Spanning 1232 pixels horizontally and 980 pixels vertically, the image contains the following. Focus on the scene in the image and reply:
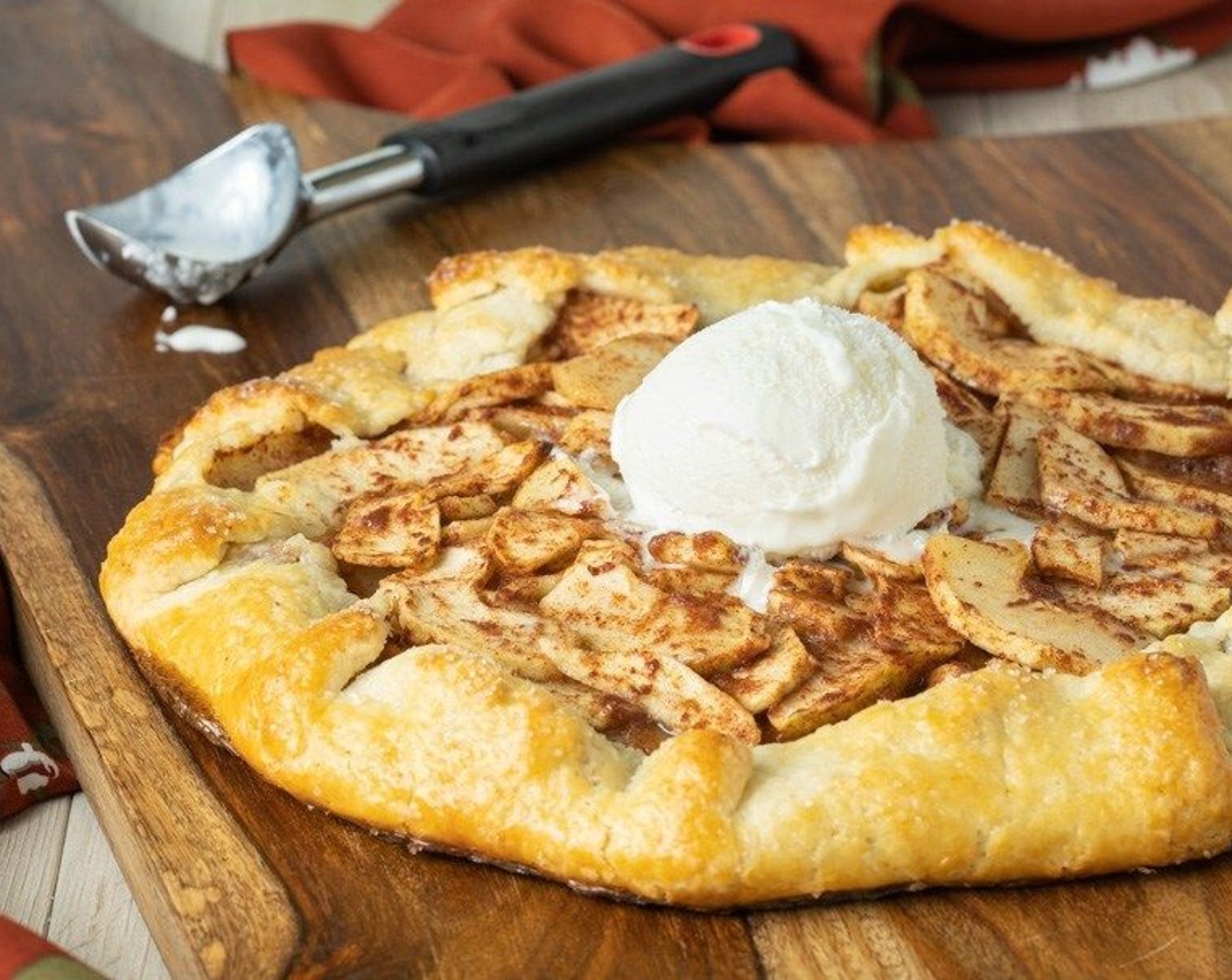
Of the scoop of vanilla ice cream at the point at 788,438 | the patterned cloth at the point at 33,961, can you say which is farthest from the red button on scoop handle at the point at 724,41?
the patterned cloth at the point at 33,961

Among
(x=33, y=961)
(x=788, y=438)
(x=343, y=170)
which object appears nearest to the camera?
(x=33, y=961)

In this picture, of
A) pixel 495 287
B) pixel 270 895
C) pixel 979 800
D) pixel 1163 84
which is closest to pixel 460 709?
pixel 270 895

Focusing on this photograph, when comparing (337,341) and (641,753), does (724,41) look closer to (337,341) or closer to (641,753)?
(337,341)

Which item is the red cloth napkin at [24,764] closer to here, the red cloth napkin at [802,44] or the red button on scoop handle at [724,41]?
the red cloth napkin at [802,44]

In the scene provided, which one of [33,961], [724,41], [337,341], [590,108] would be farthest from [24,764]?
[724,41]

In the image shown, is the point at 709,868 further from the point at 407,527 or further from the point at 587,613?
the point at 407,527

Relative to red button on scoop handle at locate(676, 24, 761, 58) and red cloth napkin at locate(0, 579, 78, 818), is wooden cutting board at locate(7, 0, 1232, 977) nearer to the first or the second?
red cloth napkin at locate(0, 579, 78, 818)
